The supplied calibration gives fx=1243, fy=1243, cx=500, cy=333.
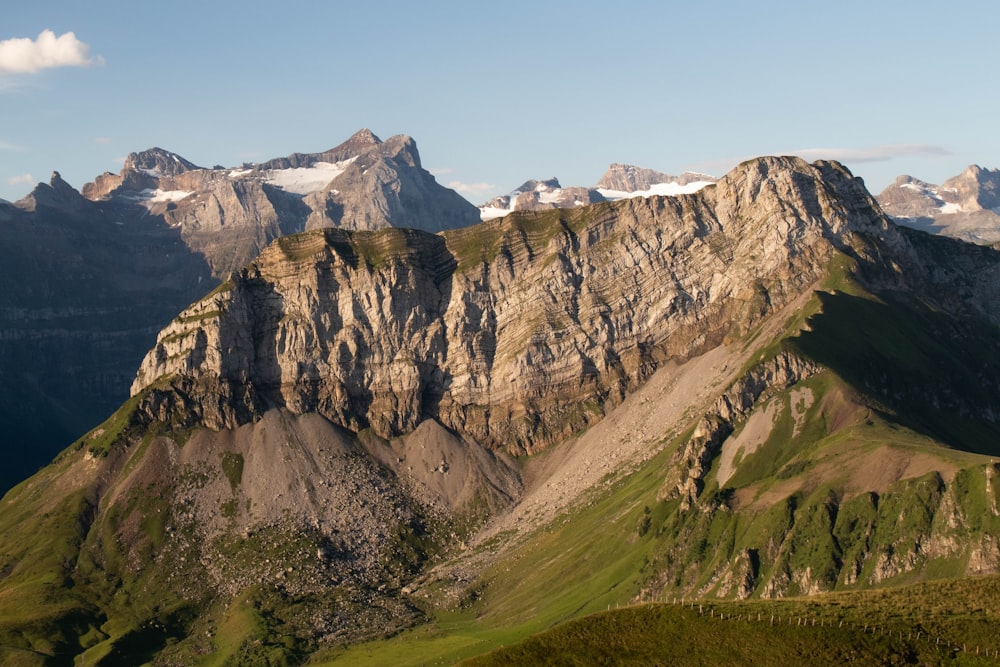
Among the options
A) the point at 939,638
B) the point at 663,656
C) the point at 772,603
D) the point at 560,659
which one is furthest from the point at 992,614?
the point at 560,659

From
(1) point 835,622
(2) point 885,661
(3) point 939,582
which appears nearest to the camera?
(2) point 885,661

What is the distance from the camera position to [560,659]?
5561 inches

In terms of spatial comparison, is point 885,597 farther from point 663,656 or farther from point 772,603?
point 663,656

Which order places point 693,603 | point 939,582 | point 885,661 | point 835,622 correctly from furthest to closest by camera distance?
point 939,582
point 693,603
point 835,622
point 885,661

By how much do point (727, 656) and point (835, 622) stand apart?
49.0 feet

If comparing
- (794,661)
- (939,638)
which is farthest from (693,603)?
(939,638)

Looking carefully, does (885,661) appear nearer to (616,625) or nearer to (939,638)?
(939,638)

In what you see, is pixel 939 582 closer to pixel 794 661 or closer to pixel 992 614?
pixel 992 614

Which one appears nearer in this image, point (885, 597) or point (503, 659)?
point (503, 659)

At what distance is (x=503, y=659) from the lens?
140 meters

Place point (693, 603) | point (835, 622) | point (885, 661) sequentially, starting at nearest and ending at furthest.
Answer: point (885, 661), point (835, 622), point (693, 603)

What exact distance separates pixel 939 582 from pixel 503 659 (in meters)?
63.9

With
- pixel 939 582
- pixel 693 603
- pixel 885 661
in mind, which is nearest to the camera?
pixel 885 661

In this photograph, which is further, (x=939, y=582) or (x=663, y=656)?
(x=939, y=582)
